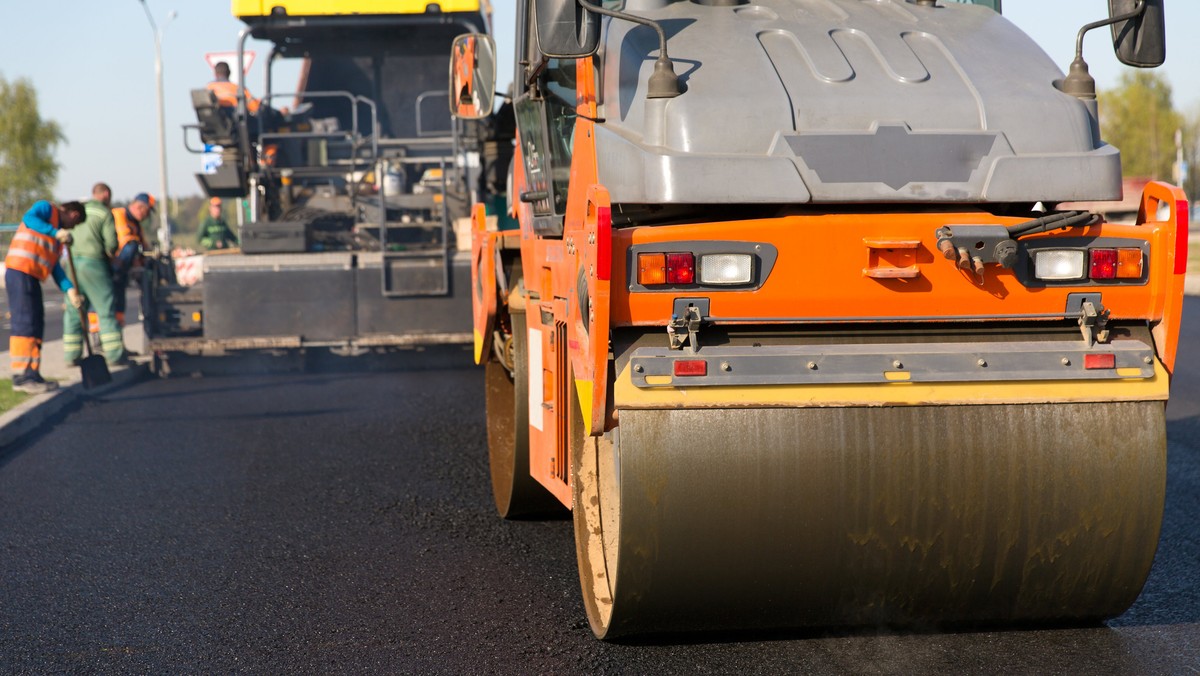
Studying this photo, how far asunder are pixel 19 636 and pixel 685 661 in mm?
2151

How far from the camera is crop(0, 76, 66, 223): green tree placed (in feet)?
173

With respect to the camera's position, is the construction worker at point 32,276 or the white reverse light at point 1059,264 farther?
the construction worker at point 32,276

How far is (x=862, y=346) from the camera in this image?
380cm

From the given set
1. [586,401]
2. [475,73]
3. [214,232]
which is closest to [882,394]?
[586,401]

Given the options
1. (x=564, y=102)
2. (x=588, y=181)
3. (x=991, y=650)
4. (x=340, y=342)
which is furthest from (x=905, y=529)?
(x=340, y=342)

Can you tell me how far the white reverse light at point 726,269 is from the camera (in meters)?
3.74

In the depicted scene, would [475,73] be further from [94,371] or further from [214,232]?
[214,232]

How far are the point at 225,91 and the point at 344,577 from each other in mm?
9327

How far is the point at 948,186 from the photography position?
393 cm

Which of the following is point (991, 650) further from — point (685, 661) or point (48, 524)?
point (48, 524)

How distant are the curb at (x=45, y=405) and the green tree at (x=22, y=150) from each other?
4395cm

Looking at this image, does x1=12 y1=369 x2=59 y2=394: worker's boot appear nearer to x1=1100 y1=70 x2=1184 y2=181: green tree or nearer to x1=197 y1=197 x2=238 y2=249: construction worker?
x1=197 y1=197 x2=238 y2=249: construction worker

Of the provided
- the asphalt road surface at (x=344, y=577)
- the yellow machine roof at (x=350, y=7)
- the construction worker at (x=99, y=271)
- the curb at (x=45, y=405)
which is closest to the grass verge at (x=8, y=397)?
the curb at (x=45, y=405)

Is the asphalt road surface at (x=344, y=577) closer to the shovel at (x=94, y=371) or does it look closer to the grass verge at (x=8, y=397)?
the grass verge at (x=8, y=397)
